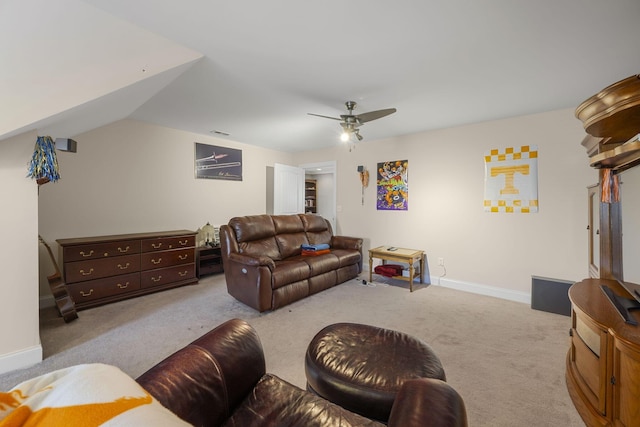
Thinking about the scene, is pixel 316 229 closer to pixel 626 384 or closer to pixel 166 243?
pixel 166 243

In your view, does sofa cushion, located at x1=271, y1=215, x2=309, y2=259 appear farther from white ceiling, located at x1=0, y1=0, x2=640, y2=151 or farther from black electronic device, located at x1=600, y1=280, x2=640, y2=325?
black electronic device, located at x1=600, y1=280, x2=640, y2=325

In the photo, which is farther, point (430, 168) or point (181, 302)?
point (430, 168)

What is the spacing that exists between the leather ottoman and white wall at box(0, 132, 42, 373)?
2268 mm

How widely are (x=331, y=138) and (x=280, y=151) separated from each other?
1.62 metres

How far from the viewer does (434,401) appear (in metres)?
0.87

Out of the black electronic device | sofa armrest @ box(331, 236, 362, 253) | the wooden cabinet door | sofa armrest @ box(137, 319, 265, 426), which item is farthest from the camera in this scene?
sofa armrest @ box(331, 236, 362, 253)

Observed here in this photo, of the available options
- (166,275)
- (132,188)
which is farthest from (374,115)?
(132,188)

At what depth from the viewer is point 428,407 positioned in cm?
84

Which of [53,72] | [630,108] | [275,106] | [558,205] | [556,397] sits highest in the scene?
[275,106]

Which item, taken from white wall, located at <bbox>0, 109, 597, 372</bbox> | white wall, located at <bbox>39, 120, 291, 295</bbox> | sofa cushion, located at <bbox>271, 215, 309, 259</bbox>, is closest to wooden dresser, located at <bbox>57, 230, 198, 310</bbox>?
white wall, located at <bbox>39, 120, 291, 295</bbox>

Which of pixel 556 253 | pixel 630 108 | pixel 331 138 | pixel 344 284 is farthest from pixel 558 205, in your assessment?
pixel 331 138

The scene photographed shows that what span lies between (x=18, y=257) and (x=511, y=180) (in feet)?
16.9

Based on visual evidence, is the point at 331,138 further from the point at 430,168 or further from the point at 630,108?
the point at 630,108

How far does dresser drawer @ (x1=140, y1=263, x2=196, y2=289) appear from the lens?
3.57 m
